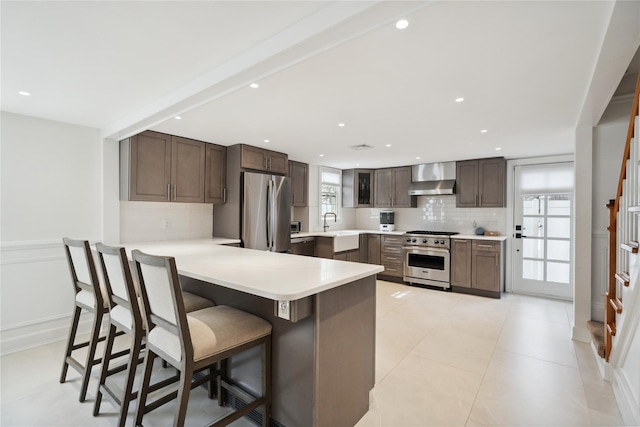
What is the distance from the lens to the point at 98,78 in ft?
7.29

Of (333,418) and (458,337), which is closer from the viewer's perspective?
(333,418)

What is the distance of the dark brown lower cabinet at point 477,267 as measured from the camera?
4.74m

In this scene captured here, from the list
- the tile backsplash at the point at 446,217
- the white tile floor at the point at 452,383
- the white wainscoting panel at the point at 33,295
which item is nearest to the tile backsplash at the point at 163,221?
the white wainscoting panel at the point at 33,295

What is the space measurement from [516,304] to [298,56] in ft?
15.0

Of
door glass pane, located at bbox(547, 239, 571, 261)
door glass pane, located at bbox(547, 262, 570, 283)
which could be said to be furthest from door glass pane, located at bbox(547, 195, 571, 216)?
door glass pane, located at bbox(547, 262, 570, 283)

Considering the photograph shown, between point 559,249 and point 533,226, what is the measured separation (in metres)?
0.48

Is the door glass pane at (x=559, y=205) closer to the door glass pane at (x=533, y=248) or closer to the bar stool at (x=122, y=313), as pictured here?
the door glass pane at (x=533, y=248)

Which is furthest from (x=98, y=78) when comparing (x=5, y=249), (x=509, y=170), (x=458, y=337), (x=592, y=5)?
(x=509, y=170)

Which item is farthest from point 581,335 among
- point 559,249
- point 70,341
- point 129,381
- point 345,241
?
point 70,341

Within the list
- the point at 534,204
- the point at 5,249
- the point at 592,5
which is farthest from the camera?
the point at 534,204

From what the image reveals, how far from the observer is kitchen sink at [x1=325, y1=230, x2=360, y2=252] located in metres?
5.38

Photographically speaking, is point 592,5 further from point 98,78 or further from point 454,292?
point 454,292

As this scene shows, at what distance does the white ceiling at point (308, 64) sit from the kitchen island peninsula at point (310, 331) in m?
1.20

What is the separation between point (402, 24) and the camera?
1.53 m
